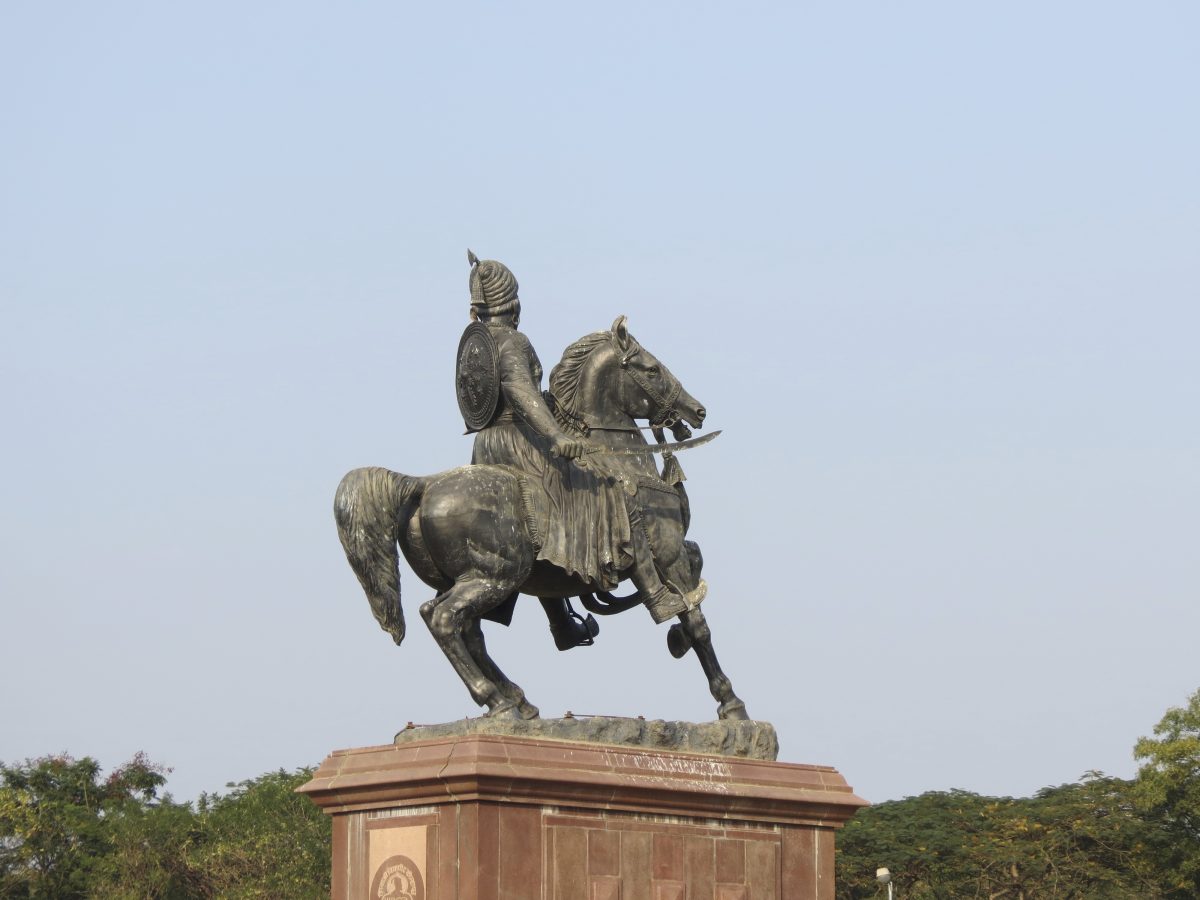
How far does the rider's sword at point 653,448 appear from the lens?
16125 millimetres

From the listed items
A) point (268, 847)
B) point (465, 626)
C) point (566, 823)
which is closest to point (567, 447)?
point (465, 626)

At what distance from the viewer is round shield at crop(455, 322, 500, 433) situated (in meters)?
15.8

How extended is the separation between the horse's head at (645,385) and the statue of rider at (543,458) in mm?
643

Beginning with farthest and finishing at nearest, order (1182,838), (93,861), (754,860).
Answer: (93,861) < (1182,838) < (754,860)

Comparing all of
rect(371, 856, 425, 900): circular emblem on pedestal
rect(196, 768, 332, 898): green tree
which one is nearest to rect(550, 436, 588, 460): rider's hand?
rect(371, 856, 425, 900): circular emblem on pedestal

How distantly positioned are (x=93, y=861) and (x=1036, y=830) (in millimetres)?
16284

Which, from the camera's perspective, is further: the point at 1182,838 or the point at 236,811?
the point at 236,811

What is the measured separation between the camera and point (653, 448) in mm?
16391

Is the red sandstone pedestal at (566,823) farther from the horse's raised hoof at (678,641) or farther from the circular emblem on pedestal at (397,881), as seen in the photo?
the horse's raised hoof at (678,641)

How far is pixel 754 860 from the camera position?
15.5m

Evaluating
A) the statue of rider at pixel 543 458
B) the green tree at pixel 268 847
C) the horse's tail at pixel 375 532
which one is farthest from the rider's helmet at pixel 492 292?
the green tree at pixel 268 847

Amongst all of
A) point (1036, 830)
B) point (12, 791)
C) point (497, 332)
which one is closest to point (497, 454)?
point (497, 332)

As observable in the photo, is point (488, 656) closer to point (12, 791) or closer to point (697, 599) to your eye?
point (697, 599)

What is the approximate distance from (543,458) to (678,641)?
1.62 m
